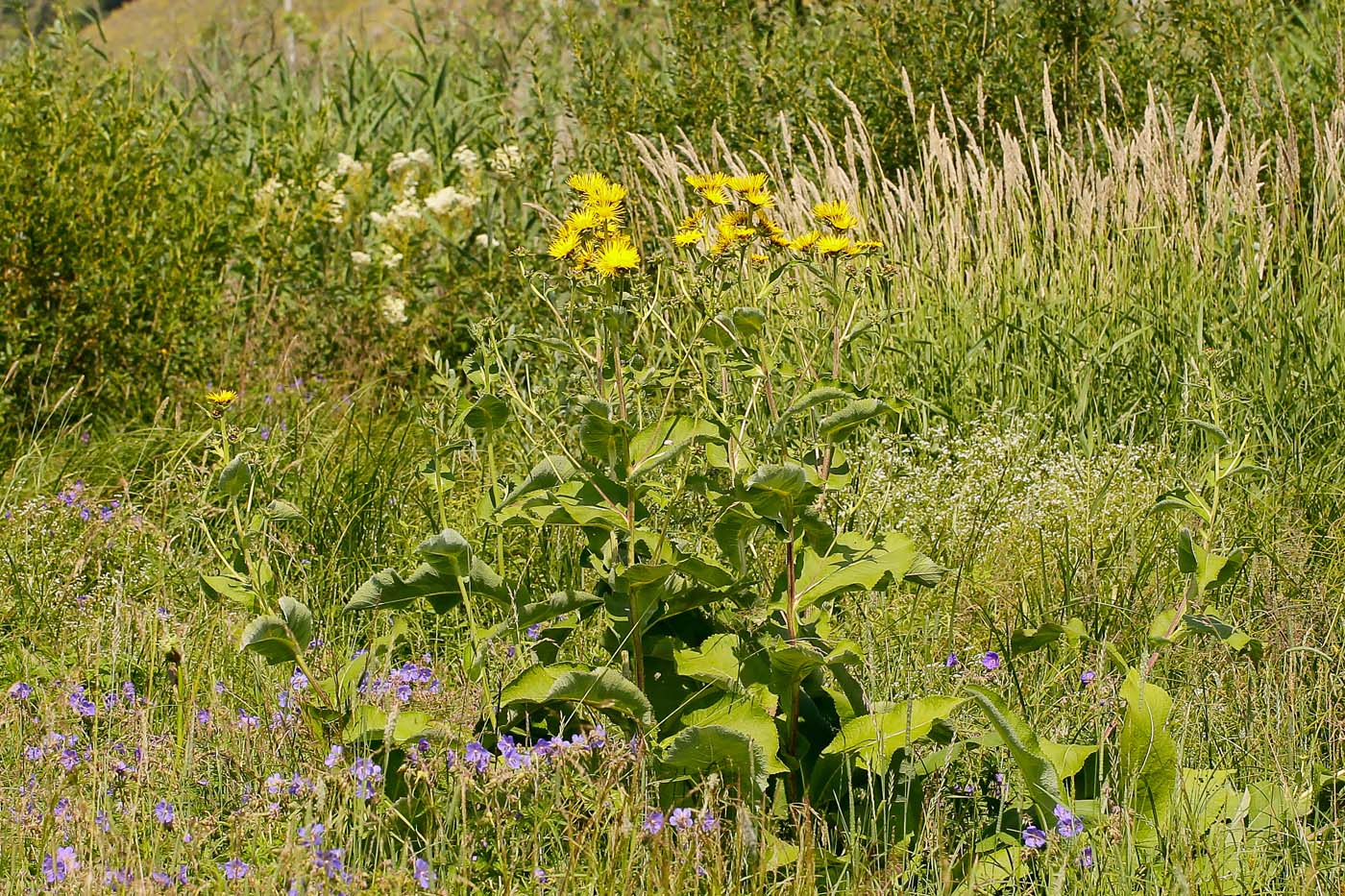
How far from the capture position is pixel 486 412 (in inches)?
83.7

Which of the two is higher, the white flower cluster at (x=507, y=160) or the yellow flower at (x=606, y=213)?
the yellow flower at (x=606, y=213)

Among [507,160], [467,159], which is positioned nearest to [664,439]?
[507,160]

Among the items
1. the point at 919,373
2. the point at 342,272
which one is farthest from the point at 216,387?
the point at 919,373

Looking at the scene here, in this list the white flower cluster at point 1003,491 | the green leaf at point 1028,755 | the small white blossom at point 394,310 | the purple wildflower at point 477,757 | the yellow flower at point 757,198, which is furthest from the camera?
the small white blossom at point 394,310

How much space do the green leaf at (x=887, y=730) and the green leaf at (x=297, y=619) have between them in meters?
0.81

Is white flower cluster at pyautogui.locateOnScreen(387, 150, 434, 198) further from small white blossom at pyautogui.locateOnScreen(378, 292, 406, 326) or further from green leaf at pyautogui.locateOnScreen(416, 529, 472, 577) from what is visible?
green leaf at pyautogui.locateOnScreen(416, 529, 472, 577)

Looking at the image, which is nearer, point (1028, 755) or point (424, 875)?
point (424, 875)

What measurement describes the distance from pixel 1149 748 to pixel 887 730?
1.26 feet

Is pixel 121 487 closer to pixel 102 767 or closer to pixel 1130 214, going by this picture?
pixel 102 767

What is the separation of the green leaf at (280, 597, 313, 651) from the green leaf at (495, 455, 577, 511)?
0.32 metres

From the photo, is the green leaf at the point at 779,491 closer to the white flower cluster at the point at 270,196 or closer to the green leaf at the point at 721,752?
the green leaf at the point at 721,752

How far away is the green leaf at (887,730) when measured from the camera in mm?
2002

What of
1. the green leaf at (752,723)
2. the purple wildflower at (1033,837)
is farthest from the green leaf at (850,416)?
the purple wildflower at (1033,837)

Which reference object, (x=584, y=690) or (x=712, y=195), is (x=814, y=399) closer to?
(x=712, y=195)
